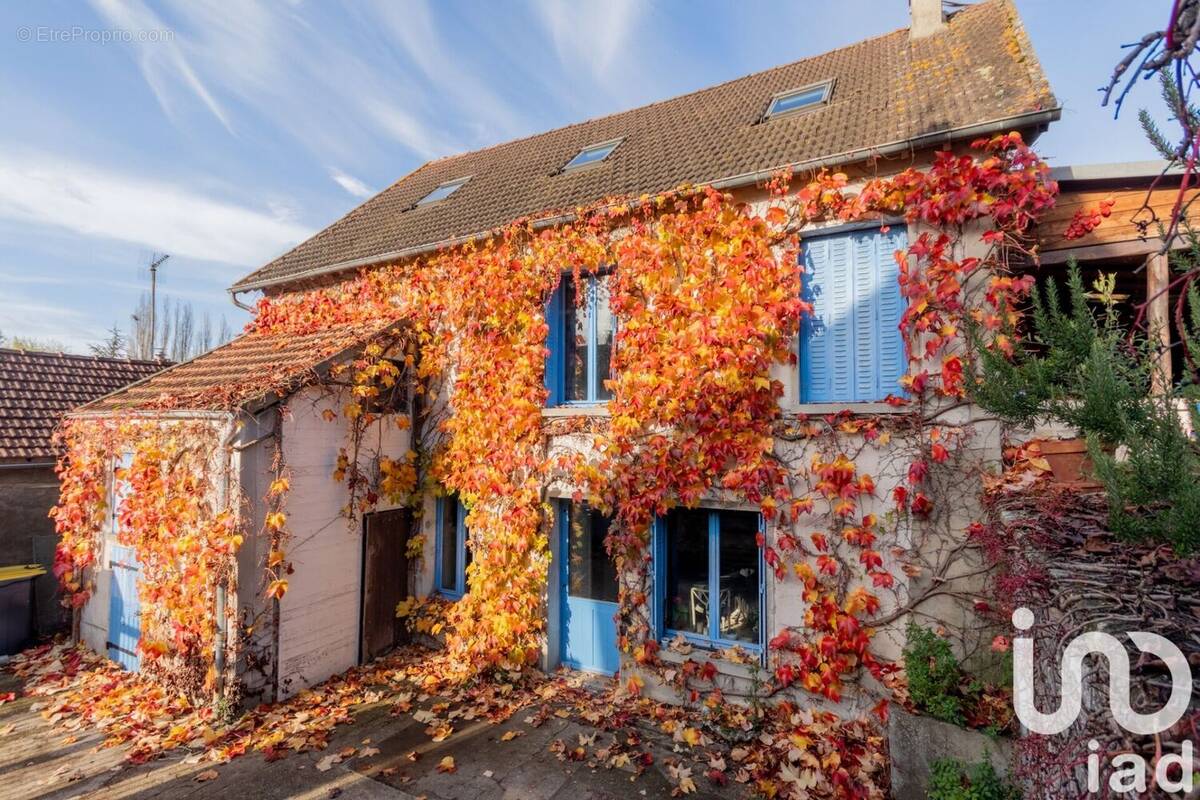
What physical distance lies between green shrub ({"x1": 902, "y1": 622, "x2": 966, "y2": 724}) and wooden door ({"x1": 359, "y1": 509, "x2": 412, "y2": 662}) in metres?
6.36

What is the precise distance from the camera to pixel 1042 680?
2.88 m

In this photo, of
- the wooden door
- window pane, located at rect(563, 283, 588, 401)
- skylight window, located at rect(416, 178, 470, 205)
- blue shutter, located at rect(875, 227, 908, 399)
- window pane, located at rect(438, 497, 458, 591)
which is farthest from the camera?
skylight window, located at rect(416, 178, 470, 205)

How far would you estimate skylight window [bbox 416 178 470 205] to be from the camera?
1055 centimetres

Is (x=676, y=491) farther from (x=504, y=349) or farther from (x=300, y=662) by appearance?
(x=300, y=662)

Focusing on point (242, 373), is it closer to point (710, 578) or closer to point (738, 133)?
point (710, 578)

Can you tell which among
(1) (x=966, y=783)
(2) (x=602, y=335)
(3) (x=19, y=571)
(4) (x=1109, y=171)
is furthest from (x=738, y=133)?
(3) (x=19, y=571)

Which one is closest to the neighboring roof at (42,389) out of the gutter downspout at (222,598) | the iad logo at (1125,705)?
the gutter downspout at (222,598)

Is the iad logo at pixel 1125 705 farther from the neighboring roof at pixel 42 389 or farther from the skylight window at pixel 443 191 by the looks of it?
the neighboring roof at pixel 42 389

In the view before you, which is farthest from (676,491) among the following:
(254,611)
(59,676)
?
(59,676)

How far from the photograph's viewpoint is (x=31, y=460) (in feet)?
27.0

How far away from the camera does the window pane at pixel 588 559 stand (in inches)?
269

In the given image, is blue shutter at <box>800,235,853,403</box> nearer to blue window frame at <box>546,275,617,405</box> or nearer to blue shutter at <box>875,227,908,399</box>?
blue shutter at <box>875,227,908,399</box>

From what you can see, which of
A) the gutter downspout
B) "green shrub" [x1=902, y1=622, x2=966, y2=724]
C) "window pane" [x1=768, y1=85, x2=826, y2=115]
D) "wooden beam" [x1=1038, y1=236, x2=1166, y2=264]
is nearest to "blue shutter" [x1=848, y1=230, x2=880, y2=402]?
"wooden beam" [x1=1038, y1=236, x2=1166, y2=264]

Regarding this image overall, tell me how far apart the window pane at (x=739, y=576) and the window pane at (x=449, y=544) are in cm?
392
